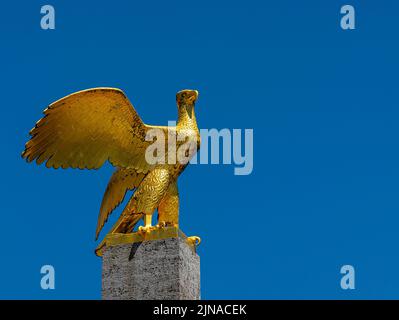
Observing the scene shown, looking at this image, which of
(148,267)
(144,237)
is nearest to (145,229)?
(144,237)

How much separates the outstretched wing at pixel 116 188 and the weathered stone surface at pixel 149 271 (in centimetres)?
108

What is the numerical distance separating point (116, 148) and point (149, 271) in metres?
2.77

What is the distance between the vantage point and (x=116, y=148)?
81.7ft

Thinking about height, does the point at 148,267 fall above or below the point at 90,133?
below

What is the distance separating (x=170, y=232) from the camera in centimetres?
2439

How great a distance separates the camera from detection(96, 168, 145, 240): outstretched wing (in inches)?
998

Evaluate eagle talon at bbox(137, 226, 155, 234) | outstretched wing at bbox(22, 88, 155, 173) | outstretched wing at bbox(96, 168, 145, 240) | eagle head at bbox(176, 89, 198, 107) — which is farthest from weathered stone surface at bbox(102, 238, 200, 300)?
eagle head at bbox(176, 89, 198, 107)

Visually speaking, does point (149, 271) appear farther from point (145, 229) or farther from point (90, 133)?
point (90, 133)

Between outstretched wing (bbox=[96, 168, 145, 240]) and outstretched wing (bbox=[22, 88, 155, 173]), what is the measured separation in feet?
1.12

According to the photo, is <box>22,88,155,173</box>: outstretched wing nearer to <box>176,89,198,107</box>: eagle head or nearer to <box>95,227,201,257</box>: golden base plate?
<box>176,89,198,107</box>: eagle head

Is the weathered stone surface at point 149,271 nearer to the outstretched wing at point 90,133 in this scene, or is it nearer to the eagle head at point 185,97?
the outstretched wing at point 90,133

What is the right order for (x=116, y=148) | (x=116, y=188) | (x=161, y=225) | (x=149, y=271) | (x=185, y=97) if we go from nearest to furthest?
(x=149, y=271), (x=161, y=225), (x=116, y=148), (x=116, y=188), (x=185, y=97)
